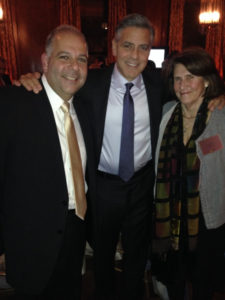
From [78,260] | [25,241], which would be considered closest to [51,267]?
[25,241]

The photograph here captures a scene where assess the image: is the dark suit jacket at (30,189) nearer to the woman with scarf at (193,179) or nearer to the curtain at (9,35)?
the woman with scarf at (193,179)

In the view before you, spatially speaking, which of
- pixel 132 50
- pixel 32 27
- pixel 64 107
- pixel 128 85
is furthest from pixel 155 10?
pixel 64 107

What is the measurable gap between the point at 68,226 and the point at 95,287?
3.18ft

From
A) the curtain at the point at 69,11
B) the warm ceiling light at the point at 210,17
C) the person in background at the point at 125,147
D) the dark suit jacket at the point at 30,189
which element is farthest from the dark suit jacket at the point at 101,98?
the curtain at the point at 69,11

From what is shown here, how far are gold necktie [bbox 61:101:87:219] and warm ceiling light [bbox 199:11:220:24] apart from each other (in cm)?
658

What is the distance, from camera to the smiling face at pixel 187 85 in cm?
158

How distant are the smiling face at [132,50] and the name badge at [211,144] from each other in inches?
26.5

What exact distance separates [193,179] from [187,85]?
0.61 meters

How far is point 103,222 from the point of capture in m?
1.84

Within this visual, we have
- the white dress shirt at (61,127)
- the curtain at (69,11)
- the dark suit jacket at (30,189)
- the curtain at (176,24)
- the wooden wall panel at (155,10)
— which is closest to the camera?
the dark suit jacket at (30,189)

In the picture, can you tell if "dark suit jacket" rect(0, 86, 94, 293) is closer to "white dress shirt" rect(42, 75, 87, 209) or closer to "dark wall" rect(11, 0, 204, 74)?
"white dress shirt" rect(42, 75, 87, 209)

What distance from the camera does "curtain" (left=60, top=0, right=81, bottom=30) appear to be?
675 cm

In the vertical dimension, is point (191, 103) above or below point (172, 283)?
above

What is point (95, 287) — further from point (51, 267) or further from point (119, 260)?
point (51, 267)
